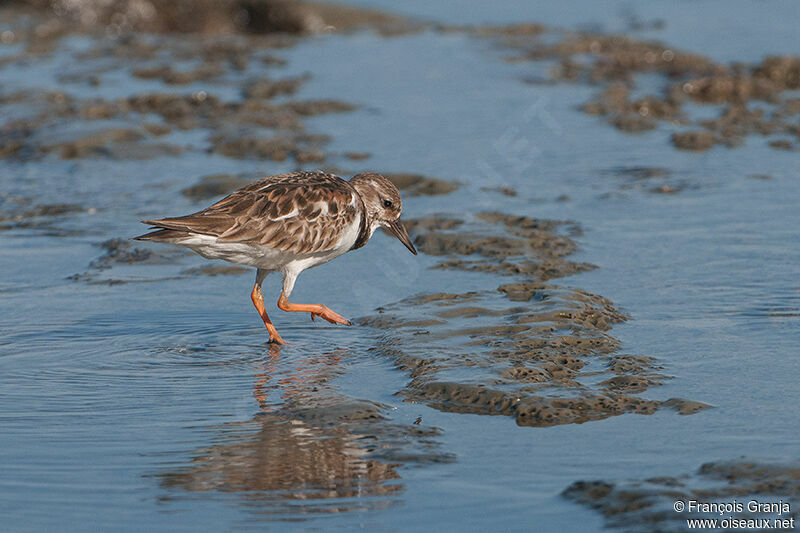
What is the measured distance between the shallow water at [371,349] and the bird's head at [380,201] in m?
0.42

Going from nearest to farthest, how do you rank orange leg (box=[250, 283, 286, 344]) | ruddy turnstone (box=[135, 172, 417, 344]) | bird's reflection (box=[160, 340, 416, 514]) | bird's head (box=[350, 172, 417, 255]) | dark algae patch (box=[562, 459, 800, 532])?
dark algae patch (box=[562, 459, 800, 532])
bird's reflection (box=[160, 340, 416, 514])
ruddy turnstone (box=[135, 172, 417, 344])
orange leg (box=[250, 283, 286, 344])
bird's head (box=[350, 172, 417, 255])

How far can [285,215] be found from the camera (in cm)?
716

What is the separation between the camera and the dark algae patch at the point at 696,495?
14.3 feet

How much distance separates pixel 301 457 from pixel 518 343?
1.85 meters

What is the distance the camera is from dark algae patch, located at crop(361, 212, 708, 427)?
5.62 metres

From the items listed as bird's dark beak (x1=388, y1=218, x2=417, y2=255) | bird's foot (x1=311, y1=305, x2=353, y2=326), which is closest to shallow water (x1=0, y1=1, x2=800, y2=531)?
bird's foot (x1=311, y1=305, x2=353, y2=326)

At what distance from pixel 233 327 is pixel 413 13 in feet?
41.4

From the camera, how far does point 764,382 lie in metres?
5.85

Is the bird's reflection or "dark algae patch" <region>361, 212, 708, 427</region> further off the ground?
"dark algae patch" <region>361, 212, 708, 427</region>

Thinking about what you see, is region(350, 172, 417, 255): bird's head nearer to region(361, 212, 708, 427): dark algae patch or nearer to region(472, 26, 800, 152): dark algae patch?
region(361, 212, 708, 427): dark algae patch

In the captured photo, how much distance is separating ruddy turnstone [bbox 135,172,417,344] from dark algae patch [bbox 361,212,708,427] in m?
0.61

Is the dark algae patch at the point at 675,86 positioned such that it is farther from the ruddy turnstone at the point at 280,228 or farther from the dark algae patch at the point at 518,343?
the ruddy turnstone at the point at 280,228

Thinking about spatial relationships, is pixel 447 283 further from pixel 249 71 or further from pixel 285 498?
pixel 249 71

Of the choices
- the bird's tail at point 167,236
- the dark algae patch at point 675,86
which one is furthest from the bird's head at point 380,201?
the dark algae patch at point 675,86
